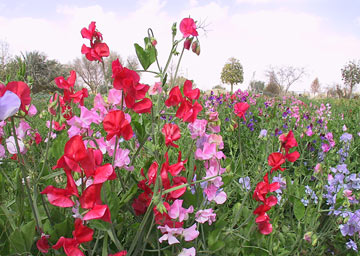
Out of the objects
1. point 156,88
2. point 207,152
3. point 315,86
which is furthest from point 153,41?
point 315,86

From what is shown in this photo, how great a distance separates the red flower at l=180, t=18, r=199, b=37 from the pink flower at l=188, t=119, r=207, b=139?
298 mm

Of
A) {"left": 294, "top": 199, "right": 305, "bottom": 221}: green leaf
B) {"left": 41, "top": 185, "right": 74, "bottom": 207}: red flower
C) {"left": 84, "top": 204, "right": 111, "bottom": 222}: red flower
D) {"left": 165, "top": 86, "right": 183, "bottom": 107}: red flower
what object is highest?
{"left": 165, "top": 86, "right": 183, "bottom": 107}: red flower

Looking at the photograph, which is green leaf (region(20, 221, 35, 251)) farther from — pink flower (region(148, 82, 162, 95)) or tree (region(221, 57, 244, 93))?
tree (region(221, 57, 244, 93))

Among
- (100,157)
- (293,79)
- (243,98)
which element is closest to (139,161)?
(100,157)

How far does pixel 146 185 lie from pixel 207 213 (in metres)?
0.22

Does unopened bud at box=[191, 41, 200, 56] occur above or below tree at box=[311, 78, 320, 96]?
above

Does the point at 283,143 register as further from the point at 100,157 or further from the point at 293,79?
the point at 293,79

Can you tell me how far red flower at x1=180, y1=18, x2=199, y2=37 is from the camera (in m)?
0.98

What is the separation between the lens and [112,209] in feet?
2.61

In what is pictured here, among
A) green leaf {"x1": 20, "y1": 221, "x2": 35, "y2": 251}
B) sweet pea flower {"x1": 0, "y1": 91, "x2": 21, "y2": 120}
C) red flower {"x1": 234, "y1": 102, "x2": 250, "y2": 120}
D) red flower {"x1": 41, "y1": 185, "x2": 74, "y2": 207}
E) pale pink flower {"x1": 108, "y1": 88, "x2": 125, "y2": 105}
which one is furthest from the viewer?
red flower {"x1": 234, "y1": 102, "x2": 250, "y2": 120}

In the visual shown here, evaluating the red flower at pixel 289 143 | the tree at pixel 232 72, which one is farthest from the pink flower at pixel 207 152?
the tree at pixel 232 72

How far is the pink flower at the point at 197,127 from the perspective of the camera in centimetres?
93

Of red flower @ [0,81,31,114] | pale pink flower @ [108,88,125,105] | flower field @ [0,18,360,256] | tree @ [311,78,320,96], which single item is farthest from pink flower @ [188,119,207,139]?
tree @ [311,78,320,96]

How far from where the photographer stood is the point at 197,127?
0.94 metres
